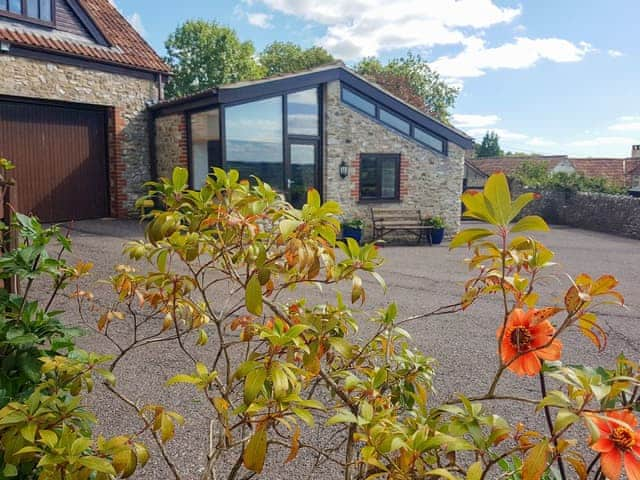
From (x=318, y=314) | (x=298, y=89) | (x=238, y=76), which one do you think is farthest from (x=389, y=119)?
(x=238, y=76)

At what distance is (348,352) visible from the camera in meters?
1.24

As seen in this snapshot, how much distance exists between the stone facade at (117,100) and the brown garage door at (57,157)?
30 cm

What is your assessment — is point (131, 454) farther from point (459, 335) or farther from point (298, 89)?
point (298, 89)

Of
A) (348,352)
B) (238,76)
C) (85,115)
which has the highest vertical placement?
(238,76)

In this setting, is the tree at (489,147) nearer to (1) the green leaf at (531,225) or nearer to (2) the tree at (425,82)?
(2) the tree at (425,82)

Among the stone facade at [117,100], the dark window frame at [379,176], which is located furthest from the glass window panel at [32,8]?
the dark window frame at [379,176]

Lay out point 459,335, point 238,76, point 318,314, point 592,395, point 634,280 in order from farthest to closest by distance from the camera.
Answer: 1. point 238,76
2. point 634,280
3. point 459,335
4. point 318,314
5. point 592,395

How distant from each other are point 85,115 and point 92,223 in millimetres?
2420

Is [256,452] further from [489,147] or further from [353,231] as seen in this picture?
[489,147]

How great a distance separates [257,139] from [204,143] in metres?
1.12

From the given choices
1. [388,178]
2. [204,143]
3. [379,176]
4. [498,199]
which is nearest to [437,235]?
[388,178]

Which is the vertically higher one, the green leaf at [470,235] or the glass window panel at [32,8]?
the glass window panel at [32,8]

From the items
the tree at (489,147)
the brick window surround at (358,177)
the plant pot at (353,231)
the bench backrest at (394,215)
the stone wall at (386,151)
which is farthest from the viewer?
the tree at (489,147)

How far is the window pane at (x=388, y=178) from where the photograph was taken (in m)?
11.9
